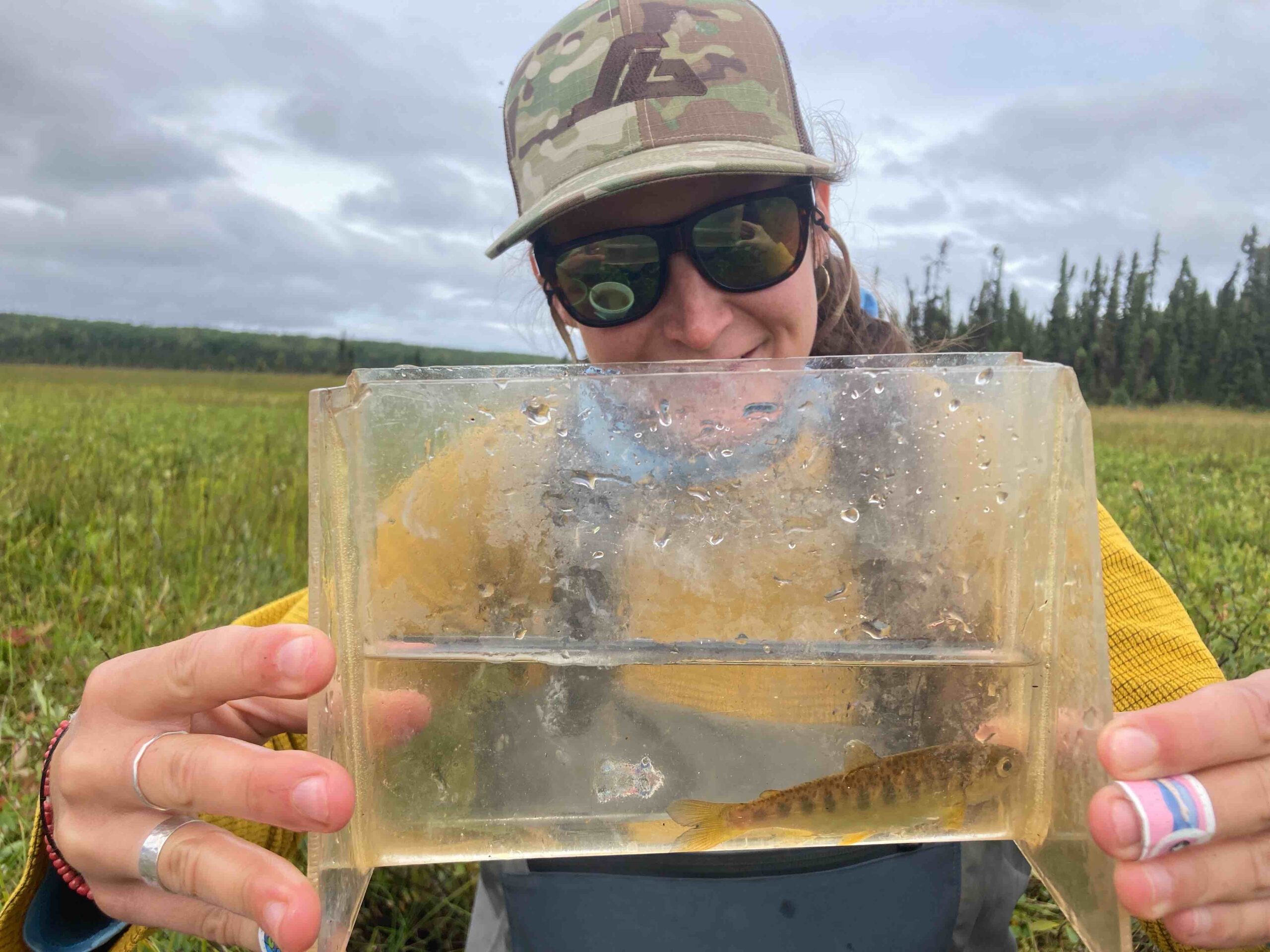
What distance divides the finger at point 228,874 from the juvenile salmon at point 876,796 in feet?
1.52

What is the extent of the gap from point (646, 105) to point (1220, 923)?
5.60 ft

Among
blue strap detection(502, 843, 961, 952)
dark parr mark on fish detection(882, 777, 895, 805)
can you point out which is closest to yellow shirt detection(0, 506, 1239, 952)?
blue strap detection(502, 843, 961, 952)

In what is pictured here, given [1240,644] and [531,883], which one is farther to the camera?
[1240,644]

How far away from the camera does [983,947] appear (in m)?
1.60

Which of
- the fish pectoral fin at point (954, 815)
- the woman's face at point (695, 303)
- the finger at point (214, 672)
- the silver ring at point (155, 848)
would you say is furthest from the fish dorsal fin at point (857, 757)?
the woman's face at point (695, 303)

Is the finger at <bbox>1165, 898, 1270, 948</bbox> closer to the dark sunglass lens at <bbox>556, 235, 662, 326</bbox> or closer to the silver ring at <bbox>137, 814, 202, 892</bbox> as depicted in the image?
the silver ring at <bbox>137, 814, 202, 892</bbox>

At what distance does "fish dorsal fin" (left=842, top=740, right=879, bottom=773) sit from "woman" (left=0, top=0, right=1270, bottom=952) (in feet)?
0.79

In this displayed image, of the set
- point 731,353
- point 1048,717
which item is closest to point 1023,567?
point 1048,717

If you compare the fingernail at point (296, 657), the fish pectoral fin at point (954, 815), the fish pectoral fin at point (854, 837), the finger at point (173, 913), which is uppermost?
the fingernail at point (296, 657)

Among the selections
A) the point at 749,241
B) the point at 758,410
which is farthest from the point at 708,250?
the point at 758,410

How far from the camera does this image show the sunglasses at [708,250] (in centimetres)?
171

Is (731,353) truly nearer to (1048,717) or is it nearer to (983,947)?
(1048,717)

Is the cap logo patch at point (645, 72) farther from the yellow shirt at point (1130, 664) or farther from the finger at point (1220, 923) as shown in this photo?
the finger at point (1220, 923)

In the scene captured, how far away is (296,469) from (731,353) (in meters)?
4.50
